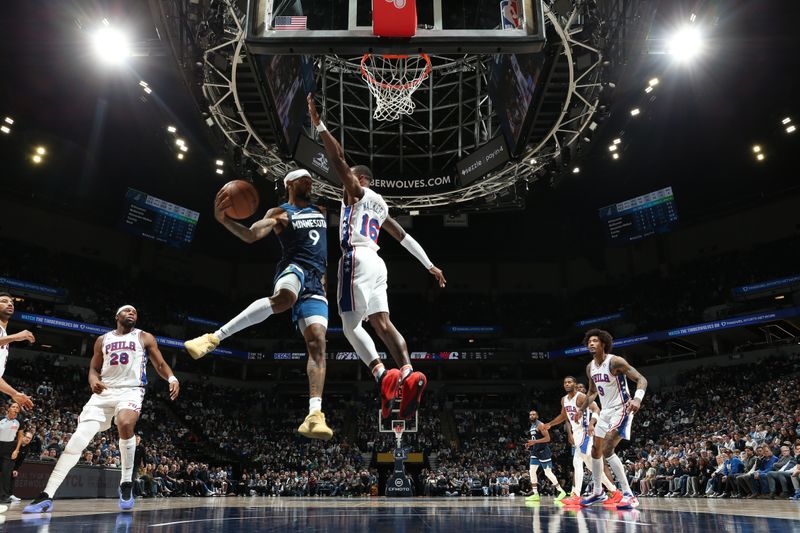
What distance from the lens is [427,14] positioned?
33.1 ft

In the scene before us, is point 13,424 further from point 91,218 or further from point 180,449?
point 91,218

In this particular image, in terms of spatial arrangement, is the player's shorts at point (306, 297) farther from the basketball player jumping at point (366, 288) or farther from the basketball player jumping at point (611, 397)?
the basketball player jumping at point (611, 397)

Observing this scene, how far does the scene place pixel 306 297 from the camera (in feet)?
15.5

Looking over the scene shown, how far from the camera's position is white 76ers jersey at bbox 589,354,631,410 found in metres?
7.83

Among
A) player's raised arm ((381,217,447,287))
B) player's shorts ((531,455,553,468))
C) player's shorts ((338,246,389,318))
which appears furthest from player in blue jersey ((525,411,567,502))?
player's shorts ((338,246,389,318))

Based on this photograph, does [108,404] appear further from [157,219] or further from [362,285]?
[157,219]

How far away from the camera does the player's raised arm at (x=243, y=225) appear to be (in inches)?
176

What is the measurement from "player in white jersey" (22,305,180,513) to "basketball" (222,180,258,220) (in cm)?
223

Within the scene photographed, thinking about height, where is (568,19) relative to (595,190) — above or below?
below

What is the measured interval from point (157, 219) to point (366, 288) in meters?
25.6

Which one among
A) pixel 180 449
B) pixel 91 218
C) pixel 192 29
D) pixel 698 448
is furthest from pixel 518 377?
pixel 192 29

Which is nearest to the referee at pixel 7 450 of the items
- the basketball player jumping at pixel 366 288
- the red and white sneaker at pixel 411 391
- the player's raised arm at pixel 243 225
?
the player's raised arm at pixel 243 225

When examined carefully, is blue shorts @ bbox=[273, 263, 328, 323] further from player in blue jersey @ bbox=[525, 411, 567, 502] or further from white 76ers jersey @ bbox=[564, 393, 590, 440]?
player in blue jersey @ bbox=[525, 411, 567, 502]

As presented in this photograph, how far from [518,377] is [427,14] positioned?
26.6 m
